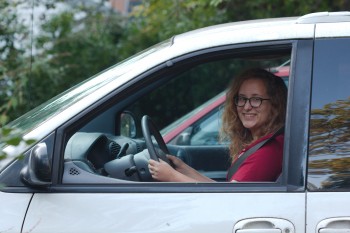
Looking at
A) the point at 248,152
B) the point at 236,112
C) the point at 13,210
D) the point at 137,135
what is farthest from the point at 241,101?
the point at 137,135

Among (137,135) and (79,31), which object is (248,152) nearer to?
(137,135)

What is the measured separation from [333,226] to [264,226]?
27 cm

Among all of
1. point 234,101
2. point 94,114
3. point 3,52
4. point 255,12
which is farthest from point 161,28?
point 94,114

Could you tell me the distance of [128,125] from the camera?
4.83 m

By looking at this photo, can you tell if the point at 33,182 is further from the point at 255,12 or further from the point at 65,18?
the point at 65,18

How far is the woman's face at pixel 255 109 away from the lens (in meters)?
3.93

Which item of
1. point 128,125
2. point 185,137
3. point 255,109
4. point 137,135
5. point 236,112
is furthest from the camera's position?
point 185,137

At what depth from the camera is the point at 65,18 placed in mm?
10242

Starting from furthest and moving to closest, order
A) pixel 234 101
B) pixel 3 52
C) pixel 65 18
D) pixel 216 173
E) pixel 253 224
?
1. pixel 65 18
2. pixel 3 52
3. pixel 216 173
4. pixel 234 101
5. pixel 253 224

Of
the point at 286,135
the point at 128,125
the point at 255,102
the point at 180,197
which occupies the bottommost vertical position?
the point at 180,197

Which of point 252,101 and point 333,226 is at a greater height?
point 252,101

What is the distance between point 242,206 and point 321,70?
659 millimetres

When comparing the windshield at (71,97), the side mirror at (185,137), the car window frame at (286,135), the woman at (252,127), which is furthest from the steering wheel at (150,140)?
the side mirror at (185,137)

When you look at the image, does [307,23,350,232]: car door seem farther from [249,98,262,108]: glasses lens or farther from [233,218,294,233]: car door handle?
[249,98,262,108]: glasses lens
